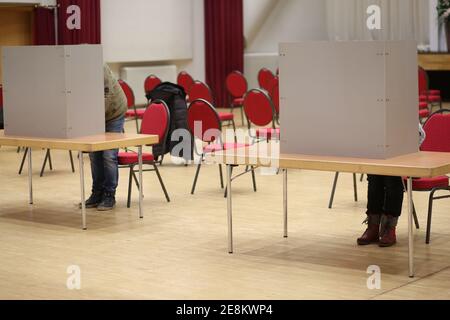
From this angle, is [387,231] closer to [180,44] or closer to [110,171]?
[110,171]

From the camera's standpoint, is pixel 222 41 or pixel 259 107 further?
pixel 222 41

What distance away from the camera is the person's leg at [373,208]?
5.49 m

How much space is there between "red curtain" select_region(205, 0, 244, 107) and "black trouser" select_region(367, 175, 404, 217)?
11.3m

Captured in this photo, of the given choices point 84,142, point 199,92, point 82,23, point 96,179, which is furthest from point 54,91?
point 82,23

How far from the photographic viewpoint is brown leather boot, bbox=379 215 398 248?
5.55 metres

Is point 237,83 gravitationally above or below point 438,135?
above

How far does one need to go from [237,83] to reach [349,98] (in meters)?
8.16

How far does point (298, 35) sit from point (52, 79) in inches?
414

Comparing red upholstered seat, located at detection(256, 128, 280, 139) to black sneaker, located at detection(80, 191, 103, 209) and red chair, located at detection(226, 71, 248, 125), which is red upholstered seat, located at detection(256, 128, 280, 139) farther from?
red chair, located at detection(226, 71, 248, 125)

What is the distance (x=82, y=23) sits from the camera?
14.1 metres
